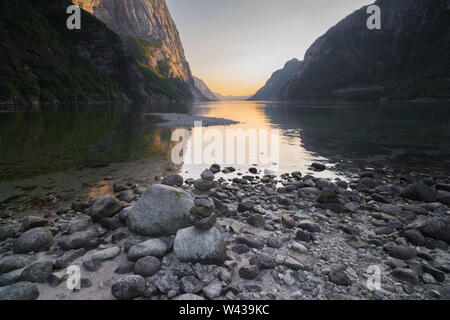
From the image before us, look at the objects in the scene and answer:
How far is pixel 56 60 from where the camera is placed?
259ft

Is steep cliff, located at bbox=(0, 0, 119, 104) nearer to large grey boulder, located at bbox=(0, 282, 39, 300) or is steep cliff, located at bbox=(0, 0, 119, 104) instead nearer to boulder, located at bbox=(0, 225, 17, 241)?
boulder, located at bbox=(0, 225, 17, 241)

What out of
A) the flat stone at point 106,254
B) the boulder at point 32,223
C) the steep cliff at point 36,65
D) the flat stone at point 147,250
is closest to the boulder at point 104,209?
the boulder at point 32,223

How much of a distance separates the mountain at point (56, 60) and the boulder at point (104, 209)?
224ft

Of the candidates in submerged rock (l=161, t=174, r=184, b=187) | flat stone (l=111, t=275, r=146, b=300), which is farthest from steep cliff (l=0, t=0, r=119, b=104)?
flat stone (l=111, t=275, r=146, b=300)

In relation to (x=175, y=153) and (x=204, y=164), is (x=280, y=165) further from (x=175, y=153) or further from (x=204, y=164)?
(x=175, y=153)

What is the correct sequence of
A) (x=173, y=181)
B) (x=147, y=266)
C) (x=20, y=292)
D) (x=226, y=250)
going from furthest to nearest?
(x=173, y=181) → (x=226, y=250) → (x=147, y=266) → (x=20, y=292)

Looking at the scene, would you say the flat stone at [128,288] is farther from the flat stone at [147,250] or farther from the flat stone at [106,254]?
the flat stone at [106,254]

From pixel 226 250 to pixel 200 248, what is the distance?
67 cm

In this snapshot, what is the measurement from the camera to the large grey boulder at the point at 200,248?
4.66 meters

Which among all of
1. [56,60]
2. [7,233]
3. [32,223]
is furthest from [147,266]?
[56,60]

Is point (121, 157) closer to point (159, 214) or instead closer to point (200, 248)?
point (159, 214)

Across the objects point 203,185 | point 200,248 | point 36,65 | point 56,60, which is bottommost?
point 200,248

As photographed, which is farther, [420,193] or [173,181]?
[173,181]
